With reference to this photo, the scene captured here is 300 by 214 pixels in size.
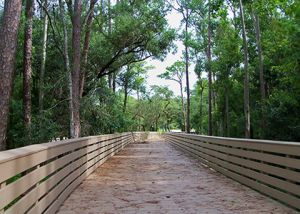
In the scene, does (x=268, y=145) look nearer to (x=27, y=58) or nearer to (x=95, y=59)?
(x=27, y=58)

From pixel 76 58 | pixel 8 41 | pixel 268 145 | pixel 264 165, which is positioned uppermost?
pixel 76 58

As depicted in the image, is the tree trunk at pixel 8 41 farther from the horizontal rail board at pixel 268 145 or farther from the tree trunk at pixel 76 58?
the tree trunk at pixel 76 58

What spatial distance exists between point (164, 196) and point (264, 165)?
185 centimetres

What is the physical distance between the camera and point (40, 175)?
5.47 metres

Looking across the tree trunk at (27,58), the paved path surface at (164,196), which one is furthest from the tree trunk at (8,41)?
the tree trunk at (27,58)

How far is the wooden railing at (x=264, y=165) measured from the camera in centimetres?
632

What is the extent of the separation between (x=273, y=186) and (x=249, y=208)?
3.08 ft

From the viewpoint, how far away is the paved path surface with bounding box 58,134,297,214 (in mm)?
6516

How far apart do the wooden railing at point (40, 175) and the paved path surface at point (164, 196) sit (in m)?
0.31

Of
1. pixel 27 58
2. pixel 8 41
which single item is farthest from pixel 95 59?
pixel 8 41

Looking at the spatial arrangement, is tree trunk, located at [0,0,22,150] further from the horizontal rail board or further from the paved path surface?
the horizontal rail board

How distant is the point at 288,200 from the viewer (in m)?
6.52

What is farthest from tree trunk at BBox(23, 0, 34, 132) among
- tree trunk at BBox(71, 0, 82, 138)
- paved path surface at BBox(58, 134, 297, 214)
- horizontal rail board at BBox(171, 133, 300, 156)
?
horizontal rail board at BBox(171, 133, 300, 156)

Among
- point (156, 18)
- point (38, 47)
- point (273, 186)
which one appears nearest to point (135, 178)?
point (273, 186)
